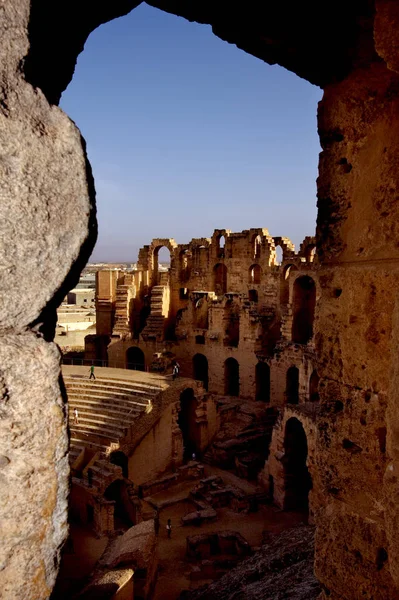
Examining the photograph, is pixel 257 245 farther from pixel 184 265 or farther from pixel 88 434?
pixel 88 434

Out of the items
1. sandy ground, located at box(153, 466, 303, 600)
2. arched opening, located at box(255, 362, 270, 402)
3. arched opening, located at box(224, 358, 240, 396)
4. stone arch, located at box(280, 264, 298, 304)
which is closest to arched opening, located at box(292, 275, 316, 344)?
arched opening, located at box(255, 362, 270, 402)

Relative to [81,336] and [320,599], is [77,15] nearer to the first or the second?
[320,599]

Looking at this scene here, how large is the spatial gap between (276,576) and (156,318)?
1815 centimetres

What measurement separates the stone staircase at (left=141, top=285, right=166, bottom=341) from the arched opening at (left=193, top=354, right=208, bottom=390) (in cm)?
224

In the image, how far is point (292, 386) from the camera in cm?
1984

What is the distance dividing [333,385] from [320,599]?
1.50m

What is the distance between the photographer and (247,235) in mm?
27125

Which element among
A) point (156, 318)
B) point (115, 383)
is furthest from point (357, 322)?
point (156, 318)

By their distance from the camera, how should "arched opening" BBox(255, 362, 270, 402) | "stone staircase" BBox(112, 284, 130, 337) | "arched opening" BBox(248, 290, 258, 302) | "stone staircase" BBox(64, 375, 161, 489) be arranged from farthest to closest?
"arched opening" BBox(248, 290, 258, 302), "stone staircase" BBox(112, 284, 130, 337), "arched opening" BBox(255, 362, 270, 402), "stone staircase" BBox(64, 375, 161, 489)

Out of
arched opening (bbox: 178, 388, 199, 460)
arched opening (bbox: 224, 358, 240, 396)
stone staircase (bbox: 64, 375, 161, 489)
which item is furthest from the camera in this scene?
arched opening (bbox: 224, 358, 240, 396)

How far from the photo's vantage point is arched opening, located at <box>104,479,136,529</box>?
45.1ft

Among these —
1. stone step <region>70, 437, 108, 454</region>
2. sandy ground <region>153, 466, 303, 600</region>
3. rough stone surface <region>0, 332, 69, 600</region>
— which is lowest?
sandy ground <region>153, 466, 303, 600</region>

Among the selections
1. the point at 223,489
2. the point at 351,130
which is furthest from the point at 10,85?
the point at 223,489

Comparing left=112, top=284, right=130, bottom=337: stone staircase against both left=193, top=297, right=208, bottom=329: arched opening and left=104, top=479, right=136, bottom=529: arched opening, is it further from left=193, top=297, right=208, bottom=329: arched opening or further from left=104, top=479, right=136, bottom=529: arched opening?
left=104, top=479, right=136, bottom=529: arched opening
